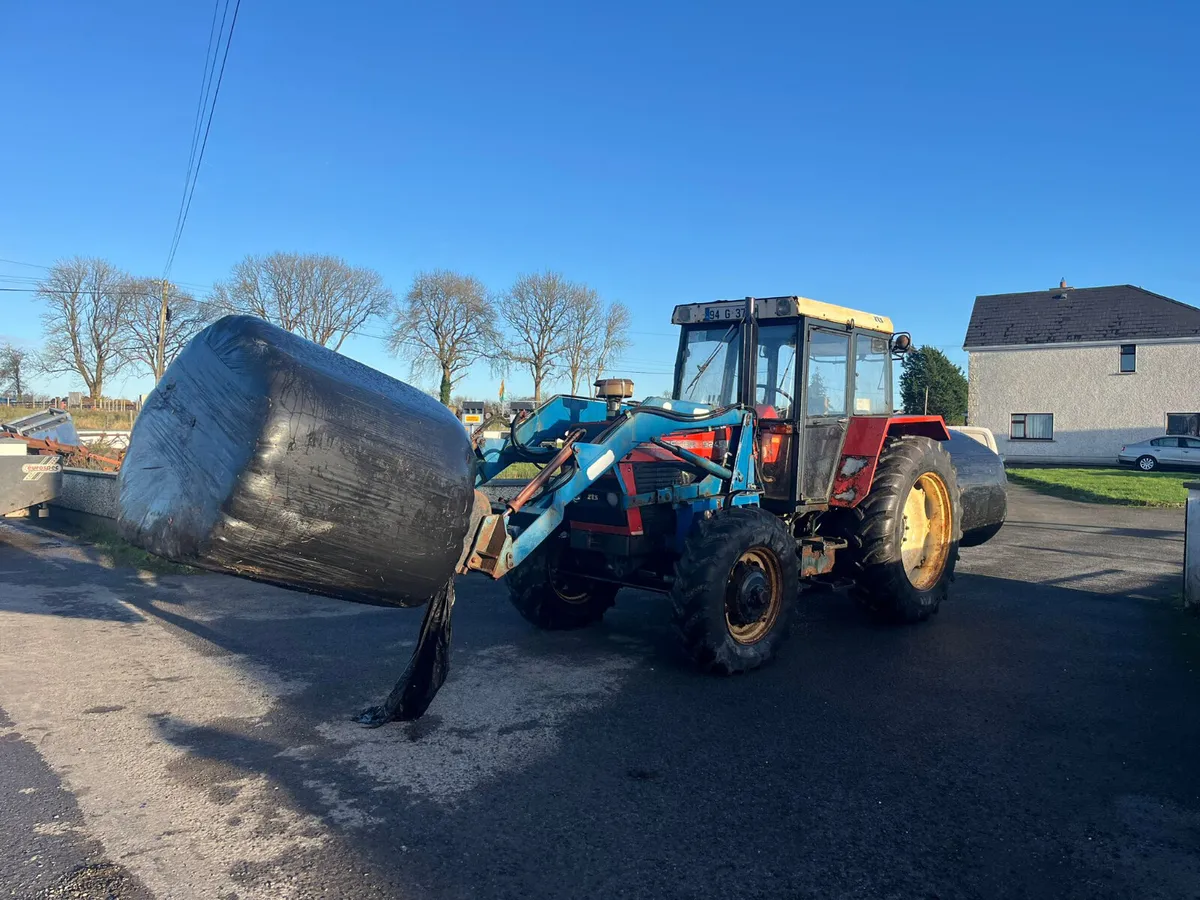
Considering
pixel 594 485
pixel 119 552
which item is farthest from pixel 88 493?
pixel 594 485

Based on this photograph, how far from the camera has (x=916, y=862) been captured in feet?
10.4

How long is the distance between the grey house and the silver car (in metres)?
3.53

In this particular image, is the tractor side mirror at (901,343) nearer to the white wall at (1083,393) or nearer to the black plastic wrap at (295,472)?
the black plastic wrap at (295,472)

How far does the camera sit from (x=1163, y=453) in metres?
26.8

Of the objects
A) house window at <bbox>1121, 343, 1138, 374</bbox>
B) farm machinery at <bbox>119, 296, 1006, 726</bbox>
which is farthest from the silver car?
farm machinery at <bbox>119, 296, 1006, 726</bbox>

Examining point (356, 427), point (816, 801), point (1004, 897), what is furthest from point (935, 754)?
point (356, 427)

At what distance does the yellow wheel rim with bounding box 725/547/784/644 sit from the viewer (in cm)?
539

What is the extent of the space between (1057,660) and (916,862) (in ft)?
10.9

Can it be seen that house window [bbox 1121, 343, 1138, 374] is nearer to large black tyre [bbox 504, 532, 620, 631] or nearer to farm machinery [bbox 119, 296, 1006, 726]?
farm machinery [bbox 119, 296, 1006, 726]

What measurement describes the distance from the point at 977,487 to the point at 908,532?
2029mm

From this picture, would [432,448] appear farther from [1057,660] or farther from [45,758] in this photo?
[1057,660]

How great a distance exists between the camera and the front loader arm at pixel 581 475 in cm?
411

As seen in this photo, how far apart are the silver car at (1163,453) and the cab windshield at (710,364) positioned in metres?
25.9

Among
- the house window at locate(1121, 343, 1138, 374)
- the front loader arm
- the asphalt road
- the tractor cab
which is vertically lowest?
the asphalt road
